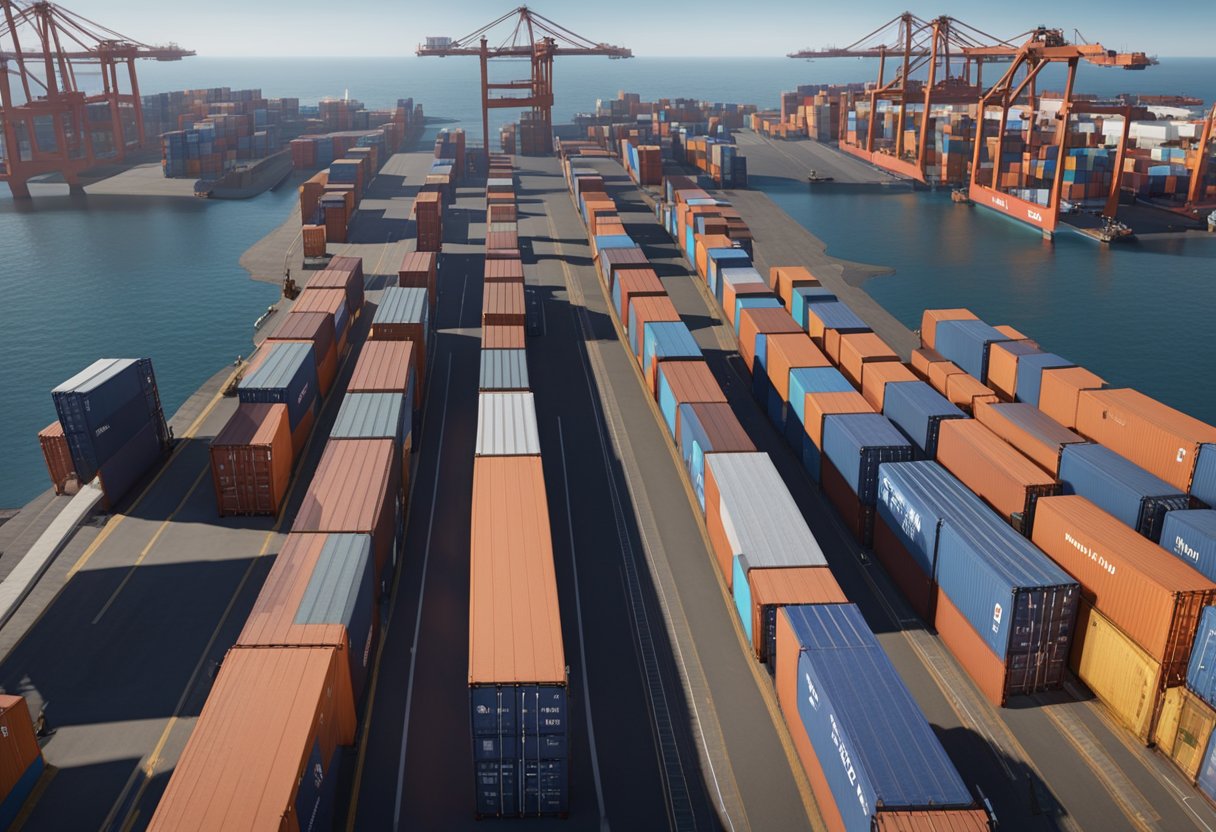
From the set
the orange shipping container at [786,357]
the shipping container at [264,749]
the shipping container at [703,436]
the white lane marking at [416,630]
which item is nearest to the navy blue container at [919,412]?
the orange shipping container at [786,357]

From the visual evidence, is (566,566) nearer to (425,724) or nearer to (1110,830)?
(425,724)

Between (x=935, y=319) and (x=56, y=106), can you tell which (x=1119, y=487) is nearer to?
(x=935, y=319)

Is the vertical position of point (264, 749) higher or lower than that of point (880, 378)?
lower

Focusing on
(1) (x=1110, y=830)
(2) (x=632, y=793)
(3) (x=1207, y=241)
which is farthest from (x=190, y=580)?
(3) (x=1207, y=241)

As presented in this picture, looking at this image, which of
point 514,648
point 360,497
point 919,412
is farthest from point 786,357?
point 514,648

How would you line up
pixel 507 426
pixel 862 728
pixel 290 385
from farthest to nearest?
pixel 290 385
pixel 507 426
pixel 862 728

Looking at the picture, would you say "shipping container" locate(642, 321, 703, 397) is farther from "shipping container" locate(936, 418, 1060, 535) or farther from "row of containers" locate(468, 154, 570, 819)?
"shipping container" locate(936, 418, 1060, 535)

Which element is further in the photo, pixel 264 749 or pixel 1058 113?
pixel 1058 113

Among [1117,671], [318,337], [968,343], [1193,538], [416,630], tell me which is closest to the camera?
[1117,671]
